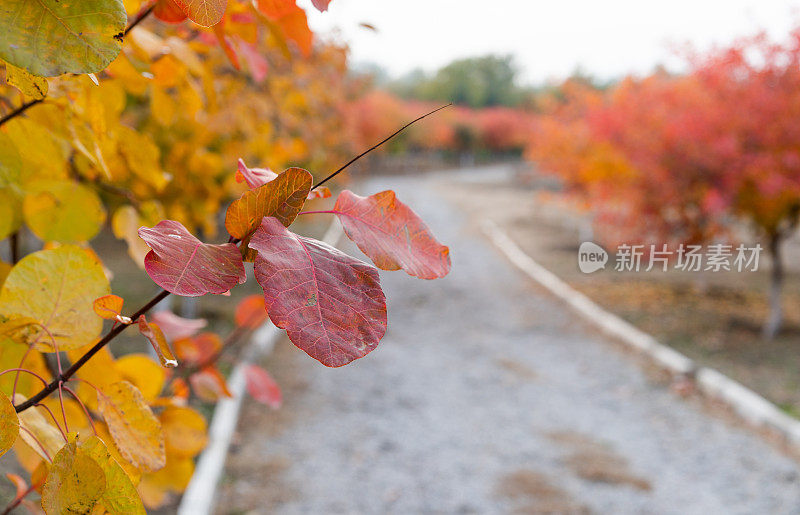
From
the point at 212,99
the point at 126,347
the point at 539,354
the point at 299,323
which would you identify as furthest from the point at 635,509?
the point at 126,347

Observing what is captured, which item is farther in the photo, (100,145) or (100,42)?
(100,145)

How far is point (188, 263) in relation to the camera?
382 mm

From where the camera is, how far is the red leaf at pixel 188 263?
0.36 metres

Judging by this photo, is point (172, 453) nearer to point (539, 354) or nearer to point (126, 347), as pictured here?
point (126, 347)

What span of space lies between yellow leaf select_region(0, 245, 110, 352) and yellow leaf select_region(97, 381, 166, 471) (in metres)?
0.07

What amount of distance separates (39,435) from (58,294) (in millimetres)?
121

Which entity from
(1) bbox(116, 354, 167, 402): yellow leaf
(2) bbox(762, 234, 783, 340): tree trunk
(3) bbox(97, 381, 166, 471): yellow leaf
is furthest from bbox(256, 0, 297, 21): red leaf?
(2) bbox(762, 234, 783, 340): tree trunk

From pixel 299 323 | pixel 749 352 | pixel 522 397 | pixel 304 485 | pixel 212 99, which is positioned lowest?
pixel 304 485

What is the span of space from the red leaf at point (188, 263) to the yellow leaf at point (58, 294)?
0.20m

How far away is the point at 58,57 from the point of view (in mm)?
377

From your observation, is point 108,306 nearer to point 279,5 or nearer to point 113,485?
point 113,485

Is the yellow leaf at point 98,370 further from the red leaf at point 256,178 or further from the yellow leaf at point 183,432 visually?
the red leaf at point 256,178

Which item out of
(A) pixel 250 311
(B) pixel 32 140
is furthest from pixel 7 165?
(A) pixel 250 311

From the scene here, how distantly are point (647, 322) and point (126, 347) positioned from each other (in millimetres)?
4804
